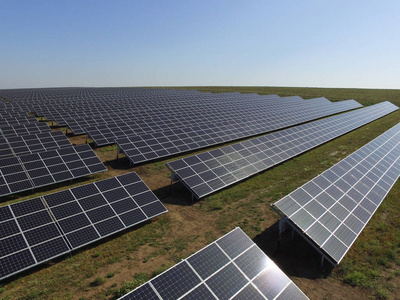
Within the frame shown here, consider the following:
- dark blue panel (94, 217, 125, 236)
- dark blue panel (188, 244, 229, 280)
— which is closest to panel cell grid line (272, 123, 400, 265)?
dark blue panel (188, 244, 229, 280)

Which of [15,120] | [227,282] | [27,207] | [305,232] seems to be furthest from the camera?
[15,120]

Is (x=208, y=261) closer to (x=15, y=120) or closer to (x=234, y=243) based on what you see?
(x=234, y=243)

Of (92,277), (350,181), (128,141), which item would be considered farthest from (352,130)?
(92,277)

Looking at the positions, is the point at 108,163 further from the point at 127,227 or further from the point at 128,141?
the point at 127,227

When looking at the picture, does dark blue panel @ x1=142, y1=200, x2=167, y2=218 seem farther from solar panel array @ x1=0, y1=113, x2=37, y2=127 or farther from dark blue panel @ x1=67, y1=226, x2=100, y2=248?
solar panel array @ x1=0, y1=113, x2=37, y2=127

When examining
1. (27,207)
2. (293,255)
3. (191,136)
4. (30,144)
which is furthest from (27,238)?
(191,136)

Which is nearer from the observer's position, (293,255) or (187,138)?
(293,255)

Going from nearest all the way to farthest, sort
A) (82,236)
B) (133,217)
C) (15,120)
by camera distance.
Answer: (82,236), (133,217), (15,120)
